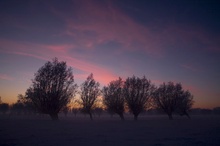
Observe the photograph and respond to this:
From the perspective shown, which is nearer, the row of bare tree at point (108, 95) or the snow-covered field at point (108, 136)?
the snow-covered field at point (108, 136)

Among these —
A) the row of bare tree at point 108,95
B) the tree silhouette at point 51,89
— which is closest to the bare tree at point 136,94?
the row of bare tree at point 108,95

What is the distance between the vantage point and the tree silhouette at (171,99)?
3285 inches

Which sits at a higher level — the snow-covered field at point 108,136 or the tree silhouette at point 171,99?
the tree silhouette at point 171,99

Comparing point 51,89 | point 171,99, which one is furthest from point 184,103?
point 51,89

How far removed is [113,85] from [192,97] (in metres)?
41.7

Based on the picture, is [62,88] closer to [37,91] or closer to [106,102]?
[37,91]

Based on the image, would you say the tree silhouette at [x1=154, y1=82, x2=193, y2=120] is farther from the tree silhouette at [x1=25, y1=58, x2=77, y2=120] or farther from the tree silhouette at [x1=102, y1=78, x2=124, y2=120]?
the tree silhouette at [x1=25, y1=58, x2=77, y2=120]

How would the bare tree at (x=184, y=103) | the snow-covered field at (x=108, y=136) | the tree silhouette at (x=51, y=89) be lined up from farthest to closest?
the bare tree at (x=184, y=103) < the tree silhouette at (x=51, y=89) < the snow-covered field at (x=108, y=136)

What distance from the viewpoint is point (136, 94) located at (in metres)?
71.8

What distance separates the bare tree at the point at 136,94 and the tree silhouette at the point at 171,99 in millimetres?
10571

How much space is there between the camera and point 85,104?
74375 millimetres

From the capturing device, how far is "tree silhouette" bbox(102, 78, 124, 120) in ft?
237

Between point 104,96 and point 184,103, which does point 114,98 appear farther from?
point 184,103

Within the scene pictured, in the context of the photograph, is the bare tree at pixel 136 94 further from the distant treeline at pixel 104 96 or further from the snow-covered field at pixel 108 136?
the snow-covered field at pixel 108 136
